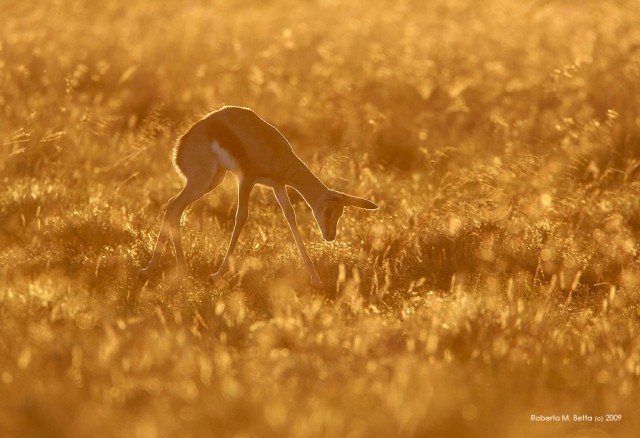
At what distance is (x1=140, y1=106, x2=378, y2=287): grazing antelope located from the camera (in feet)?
25.3

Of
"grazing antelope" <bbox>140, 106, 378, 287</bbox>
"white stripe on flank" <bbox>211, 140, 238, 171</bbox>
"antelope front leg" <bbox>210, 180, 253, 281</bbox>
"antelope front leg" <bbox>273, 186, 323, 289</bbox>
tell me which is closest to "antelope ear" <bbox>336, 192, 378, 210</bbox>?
"grazing antelope" <bbox>140, 106, 378, 287</bbox>

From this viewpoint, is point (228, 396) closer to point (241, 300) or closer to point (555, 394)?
point (555, 394)

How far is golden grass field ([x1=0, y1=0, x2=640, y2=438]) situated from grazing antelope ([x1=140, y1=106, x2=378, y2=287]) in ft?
0.99

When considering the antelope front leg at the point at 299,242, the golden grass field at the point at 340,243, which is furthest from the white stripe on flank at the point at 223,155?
the golden grass field at the point at 340,243

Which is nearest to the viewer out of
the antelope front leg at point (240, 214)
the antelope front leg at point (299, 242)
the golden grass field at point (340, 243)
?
the golden grass field at point (340, 243)

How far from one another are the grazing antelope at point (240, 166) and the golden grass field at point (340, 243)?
11.8 inches

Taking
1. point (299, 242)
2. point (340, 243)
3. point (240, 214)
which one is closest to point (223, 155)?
point (240, 214)

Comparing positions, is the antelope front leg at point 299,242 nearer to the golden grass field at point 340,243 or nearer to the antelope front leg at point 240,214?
the golden grass field at point 340,243

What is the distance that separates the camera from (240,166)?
777cm

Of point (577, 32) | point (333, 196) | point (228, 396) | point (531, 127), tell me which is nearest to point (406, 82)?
point (531, 127)

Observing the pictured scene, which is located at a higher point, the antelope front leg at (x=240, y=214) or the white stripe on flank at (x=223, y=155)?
the white stripe on flank at (x=223, y=155)

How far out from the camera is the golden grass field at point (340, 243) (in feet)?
16.6

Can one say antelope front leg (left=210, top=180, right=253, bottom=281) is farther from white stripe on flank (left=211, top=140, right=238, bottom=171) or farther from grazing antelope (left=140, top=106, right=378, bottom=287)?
white stripe on flank (left=211, top=140, right=238, bottom=171)

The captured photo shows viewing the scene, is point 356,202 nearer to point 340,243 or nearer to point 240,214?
point 340,243
